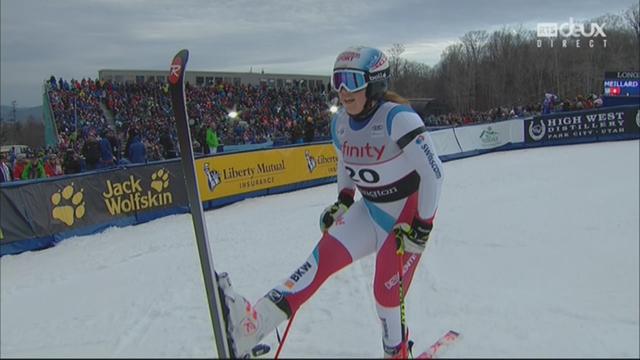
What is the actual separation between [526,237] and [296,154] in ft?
23.9

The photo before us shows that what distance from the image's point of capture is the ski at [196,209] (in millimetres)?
2801

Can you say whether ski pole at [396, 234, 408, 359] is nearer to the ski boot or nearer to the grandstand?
the ski boot

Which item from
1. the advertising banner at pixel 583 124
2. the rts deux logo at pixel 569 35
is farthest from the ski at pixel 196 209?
the rts deux logo at pixel 569 35

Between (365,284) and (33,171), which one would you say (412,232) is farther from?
(33,171)

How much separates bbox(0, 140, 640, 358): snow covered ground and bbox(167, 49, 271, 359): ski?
97cm

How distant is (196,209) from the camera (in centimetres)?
296

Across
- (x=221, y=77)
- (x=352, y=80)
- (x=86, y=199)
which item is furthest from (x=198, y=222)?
(x=221, y=77)

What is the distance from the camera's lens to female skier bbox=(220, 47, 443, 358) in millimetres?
3018

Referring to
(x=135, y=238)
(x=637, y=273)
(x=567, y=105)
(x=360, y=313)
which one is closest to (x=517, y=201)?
(x=637, y=273)

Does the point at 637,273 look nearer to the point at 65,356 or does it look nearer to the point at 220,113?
the point at 65,356

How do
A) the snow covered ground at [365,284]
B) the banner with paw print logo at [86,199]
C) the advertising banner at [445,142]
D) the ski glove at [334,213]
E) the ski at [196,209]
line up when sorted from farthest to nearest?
the advertising banner at [445,142] → the banner with paw print logo at [86,199] → the snow covered ground at [365,284] → the ski glove at [334,213] → the ski at [196,209]

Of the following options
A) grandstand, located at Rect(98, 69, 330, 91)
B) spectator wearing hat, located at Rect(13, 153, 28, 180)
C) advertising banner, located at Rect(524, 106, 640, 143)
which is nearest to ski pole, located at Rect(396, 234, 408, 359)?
spectator wearing hat, located at Rect(13, 153, 28, 180)

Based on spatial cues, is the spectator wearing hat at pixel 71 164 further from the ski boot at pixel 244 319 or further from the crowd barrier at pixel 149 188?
the ski boot at pixel 244 319

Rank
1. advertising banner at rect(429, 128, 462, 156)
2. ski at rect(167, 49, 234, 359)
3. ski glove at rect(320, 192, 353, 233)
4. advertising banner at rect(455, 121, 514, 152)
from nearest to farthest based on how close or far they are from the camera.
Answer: ski at rect(167, 49, 234, 359), ski glove at rect(320, 192, 353, 233), advertising banner at rect(429, 128, 462, 156), advertising banner at rect(455, 121, 514, 152)
